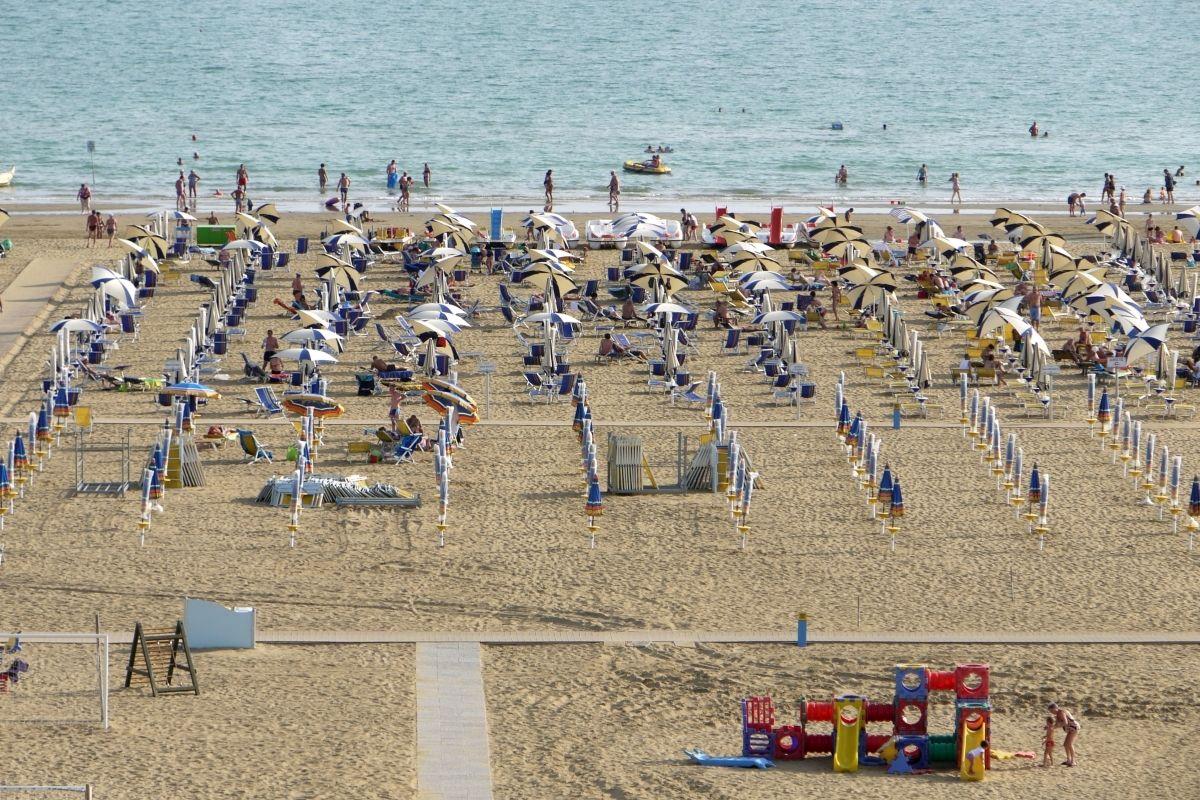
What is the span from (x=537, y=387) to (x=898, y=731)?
1638 cm

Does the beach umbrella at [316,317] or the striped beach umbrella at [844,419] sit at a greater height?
the beach umbrella at [316,317]

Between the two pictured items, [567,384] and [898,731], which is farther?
[567,384]

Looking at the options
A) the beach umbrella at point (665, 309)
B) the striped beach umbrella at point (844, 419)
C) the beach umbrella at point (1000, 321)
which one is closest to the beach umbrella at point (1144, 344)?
the beach umbrella at point (1000, 321)

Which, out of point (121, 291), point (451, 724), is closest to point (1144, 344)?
point (121, 291)

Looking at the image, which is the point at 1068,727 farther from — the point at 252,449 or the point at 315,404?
the point at 315,404

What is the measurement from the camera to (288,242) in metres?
53.4

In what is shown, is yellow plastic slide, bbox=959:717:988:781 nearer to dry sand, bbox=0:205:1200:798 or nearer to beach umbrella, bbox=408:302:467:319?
dry sand, bbox=0:205:1200:798

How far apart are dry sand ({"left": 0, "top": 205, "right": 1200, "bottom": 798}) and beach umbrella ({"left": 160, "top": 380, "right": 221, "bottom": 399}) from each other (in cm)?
67

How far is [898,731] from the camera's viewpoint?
22.1 m

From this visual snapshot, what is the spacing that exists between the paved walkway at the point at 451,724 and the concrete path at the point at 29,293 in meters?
18.2

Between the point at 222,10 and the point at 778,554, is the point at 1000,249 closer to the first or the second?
the point at 778,554

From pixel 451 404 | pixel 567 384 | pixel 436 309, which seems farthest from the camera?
pixel 436 309

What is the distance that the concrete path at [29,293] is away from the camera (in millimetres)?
42188

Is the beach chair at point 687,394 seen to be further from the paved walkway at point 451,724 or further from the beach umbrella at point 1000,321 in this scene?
the paved walkway at point 451,724
